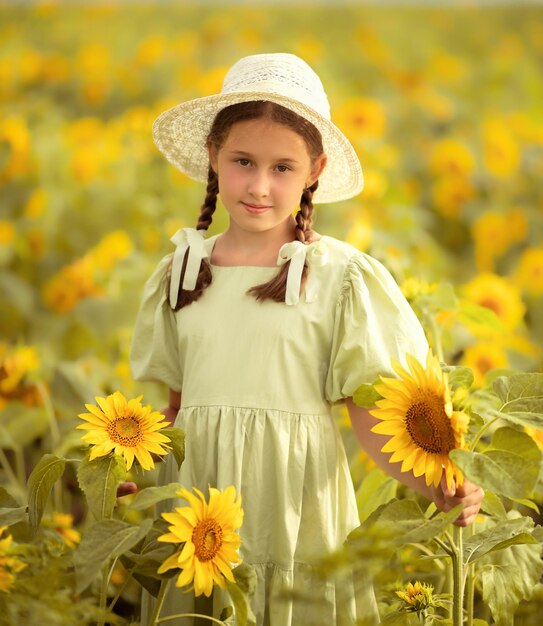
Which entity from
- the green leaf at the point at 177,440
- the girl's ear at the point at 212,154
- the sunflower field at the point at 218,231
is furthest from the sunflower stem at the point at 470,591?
the girl's ear at the point at 212,154

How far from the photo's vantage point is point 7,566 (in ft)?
3.99

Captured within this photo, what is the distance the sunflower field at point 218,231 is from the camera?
122cm

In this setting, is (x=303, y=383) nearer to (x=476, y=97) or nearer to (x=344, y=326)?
(x=344, y=326)

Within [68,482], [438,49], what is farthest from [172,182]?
[438,49]

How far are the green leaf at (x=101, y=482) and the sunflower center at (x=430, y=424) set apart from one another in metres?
0.34

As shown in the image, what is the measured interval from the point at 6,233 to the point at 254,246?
6.77ft

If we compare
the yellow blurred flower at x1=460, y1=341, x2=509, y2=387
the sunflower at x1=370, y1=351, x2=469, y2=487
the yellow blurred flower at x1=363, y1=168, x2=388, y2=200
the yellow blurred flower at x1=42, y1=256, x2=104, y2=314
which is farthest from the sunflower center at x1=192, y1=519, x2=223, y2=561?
the yellow blurred flower at x1=363, y1=168, x2=388, y2=200

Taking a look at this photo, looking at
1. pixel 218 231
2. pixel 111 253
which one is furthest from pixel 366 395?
pixel 111 253

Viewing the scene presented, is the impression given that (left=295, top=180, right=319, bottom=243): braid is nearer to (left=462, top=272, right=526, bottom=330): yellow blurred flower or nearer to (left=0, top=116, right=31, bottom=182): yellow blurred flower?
(left=462, top=272, right=526, bottom=330): yellow blurred flower

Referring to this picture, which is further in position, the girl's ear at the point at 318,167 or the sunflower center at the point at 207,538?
the girl's ear at the point at 318,167

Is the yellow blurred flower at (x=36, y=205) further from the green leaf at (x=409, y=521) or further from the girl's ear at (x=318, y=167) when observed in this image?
the green leaf at (x=409, y=521)

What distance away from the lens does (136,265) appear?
2.61 meters

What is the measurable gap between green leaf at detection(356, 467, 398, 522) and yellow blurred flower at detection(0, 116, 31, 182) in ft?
7.81

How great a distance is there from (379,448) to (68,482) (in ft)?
3.41
